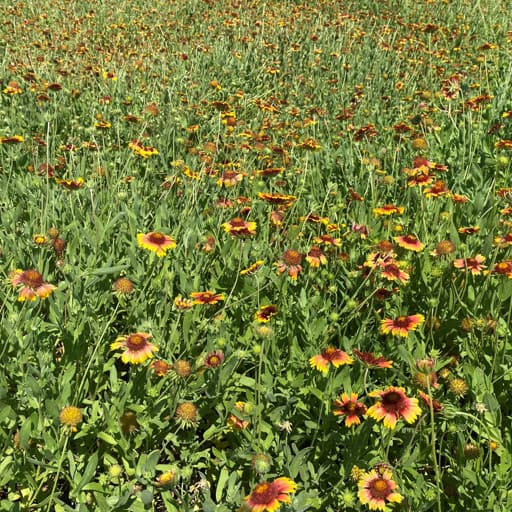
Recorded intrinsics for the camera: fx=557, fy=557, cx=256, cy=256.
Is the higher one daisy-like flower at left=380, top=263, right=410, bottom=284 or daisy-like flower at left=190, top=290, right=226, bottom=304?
daisy-like flower at left=380, top=263, right=410, bottom=284

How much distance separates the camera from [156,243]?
77.8 inches

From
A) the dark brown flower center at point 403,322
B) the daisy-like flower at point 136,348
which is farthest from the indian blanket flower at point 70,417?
the dark brown flower center at point 403,322

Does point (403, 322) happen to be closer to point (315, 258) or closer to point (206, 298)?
point (315, 258)

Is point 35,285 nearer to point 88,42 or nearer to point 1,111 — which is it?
point 1,111

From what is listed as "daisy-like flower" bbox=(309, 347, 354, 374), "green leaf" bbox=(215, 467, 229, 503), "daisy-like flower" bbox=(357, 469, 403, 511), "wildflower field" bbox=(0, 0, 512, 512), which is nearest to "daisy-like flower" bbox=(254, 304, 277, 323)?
"wildflower field" bbox=(0, 0, 512, 512)

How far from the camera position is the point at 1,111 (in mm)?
3734

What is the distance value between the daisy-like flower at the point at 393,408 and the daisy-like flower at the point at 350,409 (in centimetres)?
13

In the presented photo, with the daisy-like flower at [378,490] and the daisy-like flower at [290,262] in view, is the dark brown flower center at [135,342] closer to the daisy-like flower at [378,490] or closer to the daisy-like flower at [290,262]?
the daisy-like flower at [290,262]

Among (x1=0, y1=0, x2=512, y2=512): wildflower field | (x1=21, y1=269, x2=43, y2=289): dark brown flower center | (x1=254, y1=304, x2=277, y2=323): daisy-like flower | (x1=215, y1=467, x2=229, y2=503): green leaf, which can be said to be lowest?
(x1=215, y1=467, x2=229, y2=503): green leaf

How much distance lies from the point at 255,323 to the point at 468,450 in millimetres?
844

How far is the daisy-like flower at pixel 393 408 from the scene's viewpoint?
1.46 meters

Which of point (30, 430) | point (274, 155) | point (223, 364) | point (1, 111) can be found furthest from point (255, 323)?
point (1, 111)

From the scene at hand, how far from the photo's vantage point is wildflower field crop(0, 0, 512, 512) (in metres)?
1.64

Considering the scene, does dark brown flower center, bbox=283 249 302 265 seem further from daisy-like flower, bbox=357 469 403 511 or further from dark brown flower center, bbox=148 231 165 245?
daisy-like flower, bbox=357 469 403 511
